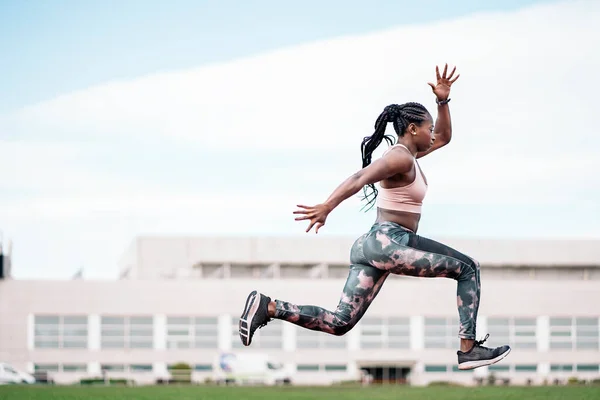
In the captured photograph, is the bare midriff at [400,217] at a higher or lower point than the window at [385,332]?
higher

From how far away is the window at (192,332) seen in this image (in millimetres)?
80562

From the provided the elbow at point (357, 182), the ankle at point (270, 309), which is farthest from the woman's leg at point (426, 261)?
the ankle at point (270, 309)

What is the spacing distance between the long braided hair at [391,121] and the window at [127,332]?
236 feet

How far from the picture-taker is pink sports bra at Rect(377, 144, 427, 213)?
9.82 metres

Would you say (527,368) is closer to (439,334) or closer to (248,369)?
(439,334)

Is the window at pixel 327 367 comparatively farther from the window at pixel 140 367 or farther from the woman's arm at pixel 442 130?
the woman's arm at pixel 442 130

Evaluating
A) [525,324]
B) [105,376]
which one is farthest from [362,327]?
[105,376]

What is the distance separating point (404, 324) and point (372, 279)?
7298cm

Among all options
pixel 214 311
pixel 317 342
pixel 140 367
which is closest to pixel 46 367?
pixel 140 367

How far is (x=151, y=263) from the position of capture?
105m

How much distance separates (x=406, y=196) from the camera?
985 centimetres

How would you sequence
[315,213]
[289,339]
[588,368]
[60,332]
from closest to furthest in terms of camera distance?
[315,213]
[289,339]
[60,332]
[588,368]

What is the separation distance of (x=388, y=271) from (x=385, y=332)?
7266 cm

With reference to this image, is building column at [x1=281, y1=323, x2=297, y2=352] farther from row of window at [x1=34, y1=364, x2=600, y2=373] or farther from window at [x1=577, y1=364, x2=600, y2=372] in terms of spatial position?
window at [x1=577, y1=364, x2=600, y2=372]
